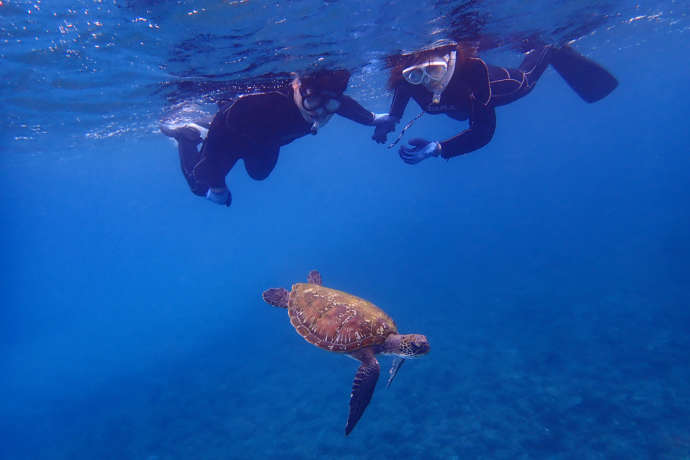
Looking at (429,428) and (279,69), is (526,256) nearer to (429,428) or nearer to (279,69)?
(429,428)

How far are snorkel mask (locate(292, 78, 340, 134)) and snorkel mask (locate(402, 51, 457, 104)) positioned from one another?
1.44 metres

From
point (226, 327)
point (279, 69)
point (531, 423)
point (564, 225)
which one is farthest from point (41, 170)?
point (564, 225)

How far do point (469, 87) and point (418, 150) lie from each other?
155 cm

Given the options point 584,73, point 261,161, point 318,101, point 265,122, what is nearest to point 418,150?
point 318,101

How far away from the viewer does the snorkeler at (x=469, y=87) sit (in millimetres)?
5758

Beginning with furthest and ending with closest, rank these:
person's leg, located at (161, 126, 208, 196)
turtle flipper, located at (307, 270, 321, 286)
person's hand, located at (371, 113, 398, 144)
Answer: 1. person's leg, located at (161, 126, 208, 196)
2. person's hand, located at (371, 113, 398, 144)
3. turtle flipper, located at (307, 270, 321, 286)

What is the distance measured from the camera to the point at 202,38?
7.84 m

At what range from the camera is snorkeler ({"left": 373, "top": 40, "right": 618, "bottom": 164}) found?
5.76 meters

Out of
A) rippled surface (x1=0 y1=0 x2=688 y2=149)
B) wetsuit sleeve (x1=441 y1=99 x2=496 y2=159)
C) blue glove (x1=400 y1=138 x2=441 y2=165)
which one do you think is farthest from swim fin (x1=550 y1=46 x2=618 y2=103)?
blue glove (x1=400 y1=138 x2=441 y2=165)

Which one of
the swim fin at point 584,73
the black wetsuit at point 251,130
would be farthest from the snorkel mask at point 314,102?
the swim fin at point 584,73

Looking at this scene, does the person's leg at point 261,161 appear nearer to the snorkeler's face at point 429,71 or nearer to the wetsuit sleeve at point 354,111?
the wetsuit sleeve at point 354,111

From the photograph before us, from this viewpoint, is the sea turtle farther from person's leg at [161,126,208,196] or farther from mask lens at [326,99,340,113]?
person's leg at [161,126,208,196]

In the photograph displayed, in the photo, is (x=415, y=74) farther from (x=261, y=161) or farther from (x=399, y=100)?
(x=261, y=161)

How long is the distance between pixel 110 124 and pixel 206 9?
14922mm
